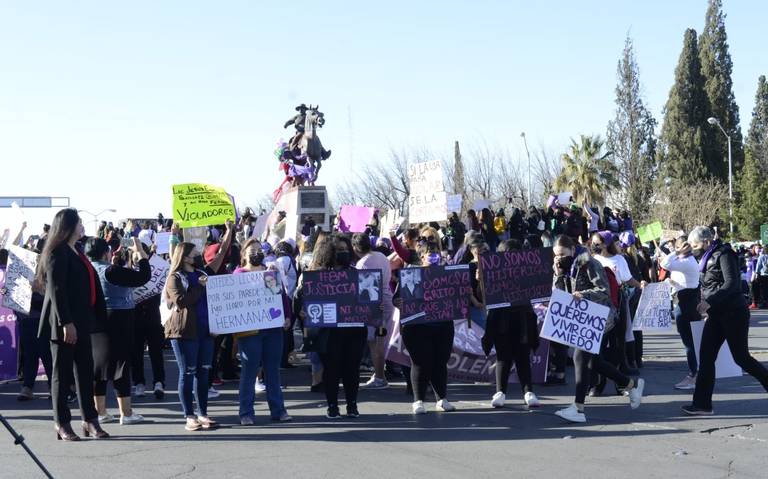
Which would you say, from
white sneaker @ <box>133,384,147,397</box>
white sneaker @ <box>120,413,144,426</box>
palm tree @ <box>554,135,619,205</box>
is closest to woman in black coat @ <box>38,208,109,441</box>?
white sneaker @ <box>120,413,144,426</box>

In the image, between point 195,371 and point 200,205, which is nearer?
point 195,371

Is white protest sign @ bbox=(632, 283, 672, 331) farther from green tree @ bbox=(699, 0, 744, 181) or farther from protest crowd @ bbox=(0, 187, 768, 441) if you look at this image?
green tree @ bbox=(699, 0, 744, 181)

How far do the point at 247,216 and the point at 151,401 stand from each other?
554 inches

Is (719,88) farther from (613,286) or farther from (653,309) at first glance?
(613,286)

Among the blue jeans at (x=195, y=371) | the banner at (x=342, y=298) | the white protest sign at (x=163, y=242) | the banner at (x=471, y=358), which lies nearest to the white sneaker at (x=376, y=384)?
the banner at (x=471, y=358)

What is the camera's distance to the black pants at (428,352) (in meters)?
10.3

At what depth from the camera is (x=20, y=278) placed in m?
11.0

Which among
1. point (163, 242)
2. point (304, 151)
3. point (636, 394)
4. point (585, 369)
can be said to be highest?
point (304, 151)

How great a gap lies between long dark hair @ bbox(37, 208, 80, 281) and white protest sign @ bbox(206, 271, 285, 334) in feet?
4.71

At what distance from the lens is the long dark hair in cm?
890

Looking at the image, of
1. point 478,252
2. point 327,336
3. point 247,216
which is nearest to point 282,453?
point 327,336

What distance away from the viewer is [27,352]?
38.0 ft

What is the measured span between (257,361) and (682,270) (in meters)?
5.39

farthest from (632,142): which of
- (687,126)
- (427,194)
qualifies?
(427,194)
